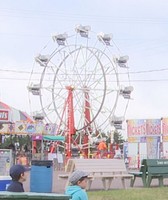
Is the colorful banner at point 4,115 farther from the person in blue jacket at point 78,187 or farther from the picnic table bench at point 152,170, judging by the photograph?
the person in blue jacket at point 78,187

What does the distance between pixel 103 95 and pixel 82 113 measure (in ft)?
8.51

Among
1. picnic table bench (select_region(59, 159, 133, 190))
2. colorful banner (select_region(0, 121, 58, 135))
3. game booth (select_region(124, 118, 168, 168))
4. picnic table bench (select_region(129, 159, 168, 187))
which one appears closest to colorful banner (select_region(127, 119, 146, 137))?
game booth (select_region(124, 118, 168, 168))

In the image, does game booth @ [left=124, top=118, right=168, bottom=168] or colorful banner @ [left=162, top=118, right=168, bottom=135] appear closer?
game booth @ [left=124, top=118, right=168, bottom=168]

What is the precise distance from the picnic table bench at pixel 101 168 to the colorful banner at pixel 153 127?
21.2 meters

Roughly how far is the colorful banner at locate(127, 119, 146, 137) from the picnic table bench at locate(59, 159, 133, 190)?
69.6ft

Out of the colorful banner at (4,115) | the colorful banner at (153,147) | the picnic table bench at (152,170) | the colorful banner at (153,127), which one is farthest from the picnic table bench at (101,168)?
the colorful banner at (153,127)

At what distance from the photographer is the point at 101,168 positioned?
15.6 metres

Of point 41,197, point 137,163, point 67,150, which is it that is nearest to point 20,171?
point 41,197

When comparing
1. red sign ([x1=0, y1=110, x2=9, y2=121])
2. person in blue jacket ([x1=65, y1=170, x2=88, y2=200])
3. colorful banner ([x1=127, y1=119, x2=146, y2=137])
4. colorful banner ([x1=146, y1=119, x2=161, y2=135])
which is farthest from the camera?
colorful banner ([x1=127, y1=119, x2=146, y2=137])

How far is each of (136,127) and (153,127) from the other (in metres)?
1.26

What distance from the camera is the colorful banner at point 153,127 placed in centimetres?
3719

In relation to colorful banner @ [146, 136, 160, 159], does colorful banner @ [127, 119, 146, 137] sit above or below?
above

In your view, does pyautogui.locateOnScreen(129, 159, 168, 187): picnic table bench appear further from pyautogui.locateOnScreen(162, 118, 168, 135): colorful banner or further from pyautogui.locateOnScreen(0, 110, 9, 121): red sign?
pyautogui.locateOnScreen(162, 118, 168, 135): colorful banner

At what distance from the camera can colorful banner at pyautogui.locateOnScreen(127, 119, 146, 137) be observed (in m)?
37.4
